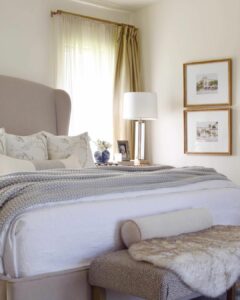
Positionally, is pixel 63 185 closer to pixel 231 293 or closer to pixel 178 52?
pixel 231 293

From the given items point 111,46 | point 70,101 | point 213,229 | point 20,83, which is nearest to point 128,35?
point 111,46

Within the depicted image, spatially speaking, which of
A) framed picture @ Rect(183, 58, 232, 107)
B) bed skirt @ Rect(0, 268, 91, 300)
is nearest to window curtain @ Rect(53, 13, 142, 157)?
framed picture @ Rect(183, 58, 232, 107)

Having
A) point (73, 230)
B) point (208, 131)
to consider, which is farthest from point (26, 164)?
point (208, 131)

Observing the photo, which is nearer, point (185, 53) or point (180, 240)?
point (180, 240)

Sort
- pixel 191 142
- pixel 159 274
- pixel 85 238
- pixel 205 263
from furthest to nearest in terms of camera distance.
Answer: pixel 191 142 < pixel 85 238 < pixel 205 263 < pixel 159 274

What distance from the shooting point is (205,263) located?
8.41 feet

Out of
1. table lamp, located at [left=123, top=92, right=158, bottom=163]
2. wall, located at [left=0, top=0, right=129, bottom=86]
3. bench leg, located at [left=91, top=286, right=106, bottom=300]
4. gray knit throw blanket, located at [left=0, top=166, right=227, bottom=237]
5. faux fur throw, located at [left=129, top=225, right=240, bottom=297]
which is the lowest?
bench leg, located at [left=91, top=286, right=106, bottom=300]

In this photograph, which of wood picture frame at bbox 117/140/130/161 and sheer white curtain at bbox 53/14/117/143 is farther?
wood picture frame at bbox 117/140/130/161

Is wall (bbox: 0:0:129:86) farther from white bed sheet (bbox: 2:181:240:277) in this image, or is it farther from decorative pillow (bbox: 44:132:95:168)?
white bed sheet (bbox: 2:181:240:277)

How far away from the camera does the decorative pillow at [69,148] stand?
15.2 ft

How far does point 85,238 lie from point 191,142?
3.34 meters

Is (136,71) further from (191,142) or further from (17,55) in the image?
(17,55)

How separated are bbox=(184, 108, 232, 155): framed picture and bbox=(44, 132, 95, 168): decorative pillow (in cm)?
153

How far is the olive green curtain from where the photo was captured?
244 inches
